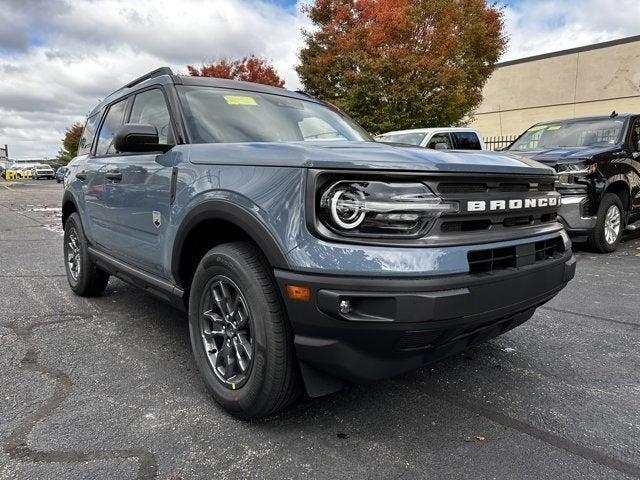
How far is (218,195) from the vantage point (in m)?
2.48

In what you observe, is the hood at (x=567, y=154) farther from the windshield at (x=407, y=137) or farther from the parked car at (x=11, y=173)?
the parked car at (x=11, y=173)

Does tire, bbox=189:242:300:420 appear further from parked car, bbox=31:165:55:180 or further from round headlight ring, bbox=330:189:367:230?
parked car, bbox=31:165:55:180

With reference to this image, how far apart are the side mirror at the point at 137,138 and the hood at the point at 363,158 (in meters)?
0.47

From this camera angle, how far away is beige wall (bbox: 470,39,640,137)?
24656 mm

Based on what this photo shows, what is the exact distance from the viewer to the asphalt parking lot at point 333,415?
7.01 feet

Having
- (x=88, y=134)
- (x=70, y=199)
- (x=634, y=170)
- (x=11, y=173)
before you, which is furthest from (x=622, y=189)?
(x=11, y=173)

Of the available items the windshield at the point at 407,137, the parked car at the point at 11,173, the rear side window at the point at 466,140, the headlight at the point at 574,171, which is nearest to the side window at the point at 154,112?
the headlight at the point at 574,171

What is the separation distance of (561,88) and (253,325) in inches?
1151

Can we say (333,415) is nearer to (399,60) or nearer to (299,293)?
(299,293)

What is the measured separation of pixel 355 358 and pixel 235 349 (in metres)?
0.72

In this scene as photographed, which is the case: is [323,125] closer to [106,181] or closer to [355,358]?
[106,181]

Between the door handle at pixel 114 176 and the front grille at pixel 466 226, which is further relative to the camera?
the door handle at pixel 114 176

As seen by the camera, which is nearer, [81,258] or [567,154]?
[81,258]

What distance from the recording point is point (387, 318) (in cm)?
195
